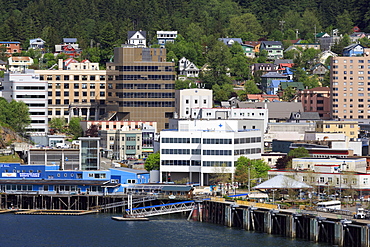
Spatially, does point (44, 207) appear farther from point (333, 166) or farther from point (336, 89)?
point (336, 89)

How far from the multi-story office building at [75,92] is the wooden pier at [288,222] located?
276ft

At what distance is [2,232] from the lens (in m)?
105

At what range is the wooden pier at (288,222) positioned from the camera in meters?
93.4

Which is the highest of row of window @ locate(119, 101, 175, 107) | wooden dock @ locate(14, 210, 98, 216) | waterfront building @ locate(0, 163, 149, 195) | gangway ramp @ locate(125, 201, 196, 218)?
row of window @ locate(119, 101, 175, 107)

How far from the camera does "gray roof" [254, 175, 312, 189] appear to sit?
377ft

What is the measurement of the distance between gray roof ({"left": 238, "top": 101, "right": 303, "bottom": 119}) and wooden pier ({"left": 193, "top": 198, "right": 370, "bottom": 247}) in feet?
258

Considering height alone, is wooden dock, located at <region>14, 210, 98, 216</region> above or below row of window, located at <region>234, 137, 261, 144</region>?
below

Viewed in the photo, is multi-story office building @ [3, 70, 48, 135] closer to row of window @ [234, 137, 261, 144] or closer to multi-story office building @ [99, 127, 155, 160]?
multi-story office building @ [99, 127, 155, 160]

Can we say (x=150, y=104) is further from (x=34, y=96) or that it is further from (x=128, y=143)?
(x=34, y=96)

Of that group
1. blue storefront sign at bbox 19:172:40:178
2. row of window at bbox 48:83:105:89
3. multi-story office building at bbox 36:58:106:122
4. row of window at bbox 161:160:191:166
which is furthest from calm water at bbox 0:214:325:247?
row of window at bbox 48:83:105:89

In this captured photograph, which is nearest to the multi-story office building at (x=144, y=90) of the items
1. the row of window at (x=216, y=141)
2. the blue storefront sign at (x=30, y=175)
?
the row of window at (x=216, y=141)

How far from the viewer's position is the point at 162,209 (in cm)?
11569

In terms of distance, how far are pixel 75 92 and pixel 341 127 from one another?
50.5m

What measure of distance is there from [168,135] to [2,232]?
30416mm
